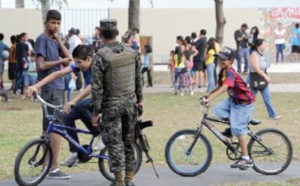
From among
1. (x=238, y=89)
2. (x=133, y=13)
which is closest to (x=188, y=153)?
(x=238, y=89)

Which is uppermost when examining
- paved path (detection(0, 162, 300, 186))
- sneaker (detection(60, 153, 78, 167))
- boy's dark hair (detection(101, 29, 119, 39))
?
boy's dark hair (detection(101, 29, 119, 39))

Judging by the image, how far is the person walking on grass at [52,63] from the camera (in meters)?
8.98

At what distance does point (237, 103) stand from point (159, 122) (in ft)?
18.2

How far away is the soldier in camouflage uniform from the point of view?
26.0 feet

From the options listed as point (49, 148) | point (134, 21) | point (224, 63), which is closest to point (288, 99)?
point (134, 21)

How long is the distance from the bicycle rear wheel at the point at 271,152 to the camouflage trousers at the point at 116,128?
6.63ft

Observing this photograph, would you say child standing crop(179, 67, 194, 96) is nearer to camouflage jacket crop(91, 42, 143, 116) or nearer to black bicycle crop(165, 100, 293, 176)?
black bicycle crop(165, 100, 293, 176)

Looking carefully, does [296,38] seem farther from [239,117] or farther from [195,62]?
[239,117]

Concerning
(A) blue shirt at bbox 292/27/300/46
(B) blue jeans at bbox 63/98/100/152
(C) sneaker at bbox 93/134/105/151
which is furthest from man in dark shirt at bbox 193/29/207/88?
(B) blue jeans at bbox 63/98/100/152

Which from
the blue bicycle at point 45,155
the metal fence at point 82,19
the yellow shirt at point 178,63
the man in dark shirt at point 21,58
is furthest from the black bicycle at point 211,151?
the metal fence at point 82,19

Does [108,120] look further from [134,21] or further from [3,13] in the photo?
[3,13]

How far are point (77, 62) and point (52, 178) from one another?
138cm

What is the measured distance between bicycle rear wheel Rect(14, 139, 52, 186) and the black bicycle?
1.48 metres

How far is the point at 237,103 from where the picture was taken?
9.47 meters
